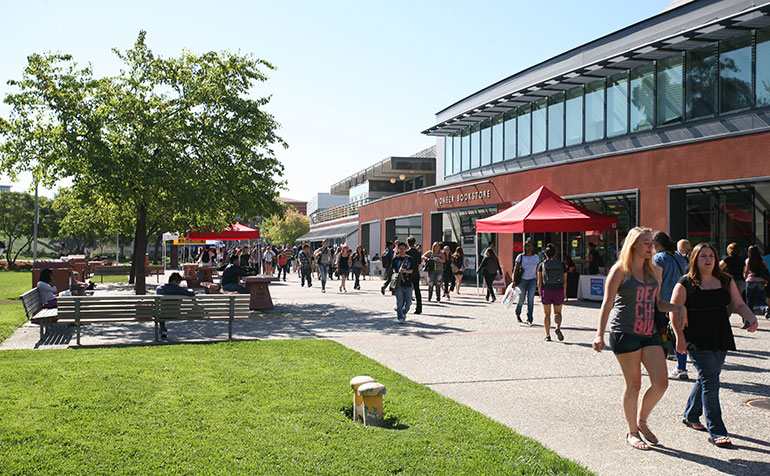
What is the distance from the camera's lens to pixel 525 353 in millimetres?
9977

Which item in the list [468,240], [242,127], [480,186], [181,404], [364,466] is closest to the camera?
[364,466]

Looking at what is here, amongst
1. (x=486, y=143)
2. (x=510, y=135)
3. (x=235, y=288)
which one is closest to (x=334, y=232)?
(x=486, y=143)

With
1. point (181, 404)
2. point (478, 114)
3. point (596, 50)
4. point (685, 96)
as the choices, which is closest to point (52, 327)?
point (181, 404)

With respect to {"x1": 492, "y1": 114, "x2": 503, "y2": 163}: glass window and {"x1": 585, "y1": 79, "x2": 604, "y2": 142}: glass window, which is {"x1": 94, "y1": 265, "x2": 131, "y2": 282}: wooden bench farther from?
{"x1": 585, "y1": 79, "x2": 604, "y2": 142}: glass window

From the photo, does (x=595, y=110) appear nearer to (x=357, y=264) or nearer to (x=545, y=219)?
(x=545, y=219)

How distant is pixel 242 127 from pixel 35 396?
37.7 ft

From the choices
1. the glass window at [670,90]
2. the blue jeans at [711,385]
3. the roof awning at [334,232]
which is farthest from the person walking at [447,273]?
the roof awning at [334,232]

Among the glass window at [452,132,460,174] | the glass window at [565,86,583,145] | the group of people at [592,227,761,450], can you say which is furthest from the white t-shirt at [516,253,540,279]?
the glass window at [452,132,460,174]

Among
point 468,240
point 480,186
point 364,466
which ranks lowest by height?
point 364,466

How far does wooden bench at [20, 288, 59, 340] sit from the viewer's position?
438 inches

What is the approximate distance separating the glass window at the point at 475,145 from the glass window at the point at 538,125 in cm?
470

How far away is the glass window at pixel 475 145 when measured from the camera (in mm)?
31297

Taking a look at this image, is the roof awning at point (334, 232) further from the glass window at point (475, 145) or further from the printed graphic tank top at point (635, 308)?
the printed graphic tank top at point (635, 308)

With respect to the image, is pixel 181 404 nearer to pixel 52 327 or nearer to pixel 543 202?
pixel 52 327
